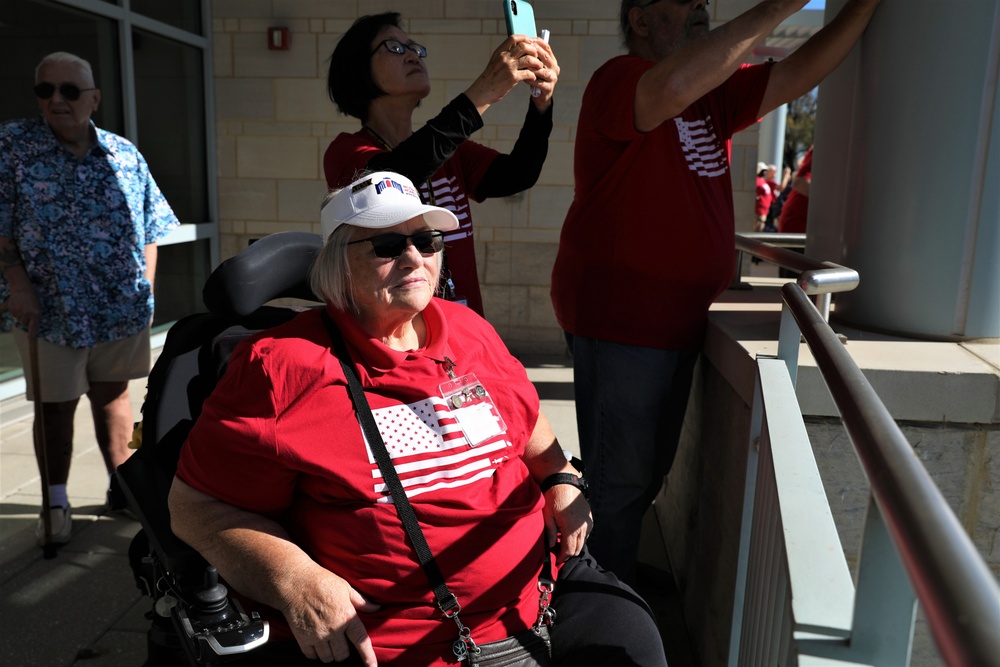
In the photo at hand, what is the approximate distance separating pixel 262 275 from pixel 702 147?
4.27ft

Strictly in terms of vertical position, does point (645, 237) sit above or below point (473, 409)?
above

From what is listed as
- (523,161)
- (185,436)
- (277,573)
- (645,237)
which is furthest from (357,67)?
(277,573)

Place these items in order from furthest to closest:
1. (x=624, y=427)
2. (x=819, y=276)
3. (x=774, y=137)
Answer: (x=774, y=137)
(x=624, y=427)
(x=819, y=276)

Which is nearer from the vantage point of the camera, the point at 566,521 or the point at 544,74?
the point at 566,521

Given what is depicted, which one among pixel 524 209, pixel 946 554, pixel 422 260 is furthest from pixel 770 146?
pixel 946 554

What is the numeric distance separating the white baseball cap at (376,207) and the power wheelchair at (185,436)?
20 cm

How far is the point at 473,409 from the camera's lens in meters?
1.91

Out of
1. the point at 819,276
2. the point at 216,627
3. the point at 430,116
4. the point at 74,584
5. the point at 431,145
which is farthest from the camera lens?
the point at 430,116

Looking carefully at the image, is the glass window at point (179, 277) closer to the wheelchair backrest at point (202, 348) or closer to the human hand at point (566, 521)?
the wheelchair backrest at point (202, 348)

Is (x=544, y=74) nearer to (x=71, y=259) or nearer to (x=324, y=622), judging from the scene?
(x=324, y=622)

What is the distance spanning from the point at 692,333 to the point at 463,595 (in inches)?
47.0

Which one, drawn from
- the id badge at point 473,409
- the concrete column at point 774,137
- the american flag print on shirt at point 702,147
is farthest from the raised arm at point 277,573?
the concrete column at point 774,137

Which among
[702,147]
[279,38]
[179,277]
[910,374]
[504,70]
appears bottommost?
[179,277]

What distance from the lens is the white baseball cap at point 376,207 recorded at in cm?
189
